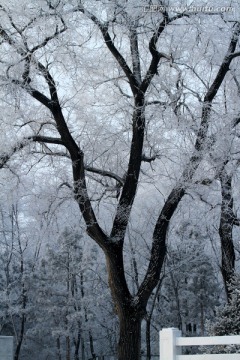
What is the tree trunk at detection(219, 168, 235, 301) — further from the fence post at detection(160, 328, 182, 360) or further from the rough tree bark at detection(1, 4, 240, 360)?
the fence post at detection(160, 328, 182, 360)

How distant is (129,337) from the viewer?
11281 millimetres

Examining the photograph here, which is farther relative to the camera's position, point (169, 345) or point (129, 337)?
point (129, 337)

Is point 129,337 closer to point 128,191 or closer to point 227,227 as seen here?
point 128,191

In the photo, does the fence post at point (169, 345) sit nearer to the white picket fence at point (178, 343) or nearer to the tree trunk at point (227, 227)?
the white picket fence at point (178, 343)

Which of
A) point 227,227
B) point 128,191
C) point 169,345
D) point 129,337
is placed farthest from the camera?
point 227,227

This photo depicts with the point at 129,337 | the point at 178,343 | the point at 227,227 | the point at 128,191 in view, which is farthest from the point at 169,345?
the point at 227,227

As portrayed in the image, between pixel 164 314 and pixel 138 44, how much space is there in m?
17.7

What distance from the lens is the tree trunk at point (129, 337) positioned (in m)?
11.2

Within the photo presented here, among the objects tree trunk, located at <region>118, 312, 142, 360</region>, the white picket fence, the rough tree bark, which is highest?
the rough tree bark

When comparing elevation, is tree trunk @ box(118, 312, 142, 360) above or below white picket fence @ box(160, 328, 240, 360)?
above

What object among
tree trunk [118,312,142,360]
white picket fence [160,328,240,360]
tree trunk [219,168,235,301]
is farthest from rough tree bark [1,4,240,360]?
white picket fence [160,328,240,360]

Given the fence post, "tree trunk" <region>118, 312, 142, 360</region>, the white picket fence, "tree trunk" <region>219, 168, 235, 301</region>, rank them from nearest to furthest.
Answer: the white picket fence, the fence post, "tree trunk" <region>118, 312, 142, 360</region>, "tree trunk" <region>219, 168, 235, 301</region>

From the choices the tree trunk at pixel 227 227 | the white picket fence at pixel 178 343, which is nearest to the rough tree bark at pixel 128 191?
the tree trunk at pixel 227 227

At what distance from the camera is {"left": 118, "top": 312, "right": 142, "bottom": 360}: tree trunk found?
11.2 meters
